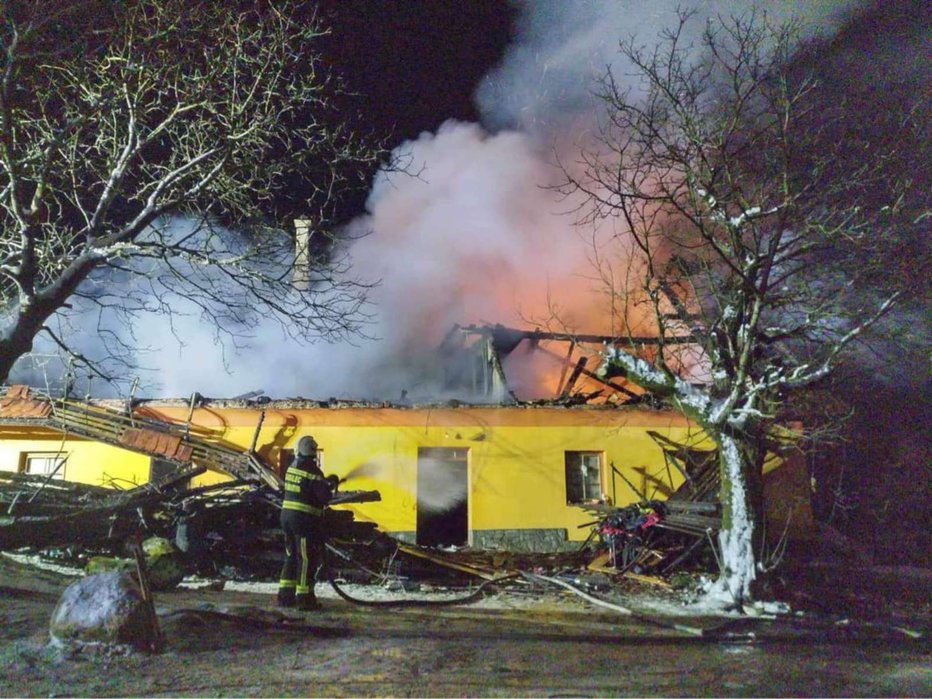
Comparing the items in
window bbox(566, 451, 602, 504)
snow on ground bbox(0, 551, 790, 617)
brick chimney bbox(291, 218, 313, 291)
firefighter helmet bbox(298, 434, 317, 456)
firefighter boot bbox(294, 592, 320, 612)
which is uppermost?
brick chimney bbox(291, 218, 313, 291)

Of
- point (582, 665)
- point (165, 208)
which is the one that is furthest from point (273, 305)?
point (582, 665)

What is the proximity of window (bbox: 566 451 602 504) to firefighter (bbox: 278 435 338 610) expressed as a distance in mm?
9058

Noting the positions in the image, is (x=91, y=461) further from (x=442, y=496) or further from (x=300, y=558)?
(x=300, y=558)

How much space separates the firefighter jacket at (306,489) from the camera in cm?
608

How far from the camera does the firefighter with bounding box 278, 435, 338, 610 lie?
236 inches

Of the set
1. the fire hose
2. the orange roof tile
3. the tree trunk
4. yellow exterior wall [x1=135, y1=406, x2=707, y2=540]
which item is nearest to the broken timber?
the orange roof tile

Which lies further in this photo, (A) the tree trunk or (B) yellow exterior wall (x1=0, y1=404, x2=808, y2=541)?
(B) yellow exterior wall (x1=0, y1=404, x2=808, y2=541)

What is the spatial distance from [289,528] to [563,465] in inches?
357

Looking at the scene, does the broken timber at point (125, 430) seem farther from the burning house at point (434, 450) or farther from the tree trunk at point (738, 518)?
the tree trunk at point (738, 518)

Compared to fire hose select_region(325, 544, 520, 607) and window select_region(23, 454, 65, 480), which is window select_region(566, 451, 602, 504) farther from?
window select_region(23, 454, 65, 480)

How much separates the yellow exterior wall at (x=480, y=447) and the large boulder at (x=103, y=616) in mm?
9362

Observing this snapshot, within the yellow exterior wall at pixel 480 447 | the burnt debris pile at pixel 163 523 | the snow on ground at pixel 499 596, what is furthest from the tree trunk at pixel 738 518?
the yellow exterior wall at pixel 480 447

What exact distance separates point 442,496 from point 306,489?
8.87 meters

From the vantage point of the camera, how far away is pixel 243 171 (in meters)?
7.43
